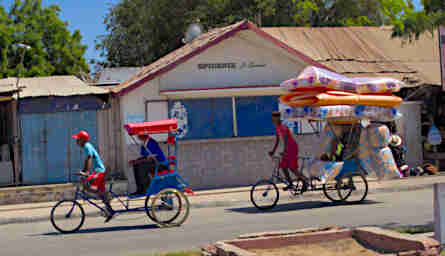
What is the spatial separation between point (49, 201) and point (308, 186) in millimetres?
7733

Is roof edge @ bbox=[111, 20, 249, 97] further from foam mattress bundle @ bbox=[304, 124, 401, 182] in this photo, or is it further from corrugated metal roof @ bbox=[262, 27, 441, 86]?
foam mattress bundle @ bbox=[304, 124, 401, 182]

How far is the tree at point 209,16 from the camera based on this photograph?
34.3 m

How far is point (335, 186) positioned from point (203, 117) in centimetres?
602

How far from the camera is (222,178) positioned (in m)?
18.7

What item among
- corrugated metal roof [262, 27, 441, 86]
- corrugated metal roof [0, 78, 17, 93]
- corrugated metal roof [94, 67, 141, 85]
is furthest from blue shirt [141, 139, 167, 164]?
corrugated metal roof [94, 67, 141, 85]

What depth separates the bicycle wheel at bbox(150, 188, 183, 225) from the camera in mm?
11453

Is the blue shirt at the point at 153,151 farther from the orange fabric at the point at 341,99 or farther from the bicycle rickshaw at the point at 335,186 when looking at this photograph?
the orange fabric at the point at 341,99

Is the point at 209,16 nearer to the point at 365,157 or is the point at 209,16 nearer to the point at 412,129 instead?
the point at 412,129

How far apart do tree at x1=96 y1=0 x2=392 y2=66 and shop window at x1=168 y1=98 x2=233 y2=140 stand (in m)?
14.6

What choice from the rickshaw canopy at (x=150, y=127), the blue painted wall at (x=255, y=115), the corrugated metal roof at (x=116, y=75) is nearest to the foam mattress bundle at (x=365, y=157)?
the rickshaw canopy at (x=150, y=127)

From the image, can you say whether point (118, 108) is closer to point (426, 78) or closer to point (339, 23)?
point (426, 78)

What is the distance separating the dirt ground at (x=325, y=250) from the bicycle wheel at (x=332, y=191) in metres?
6.78

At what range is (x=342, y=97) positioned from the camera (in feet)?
37.4

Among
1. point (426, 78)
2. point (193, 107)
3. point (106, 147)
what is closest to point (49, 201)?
point (106, 147)
